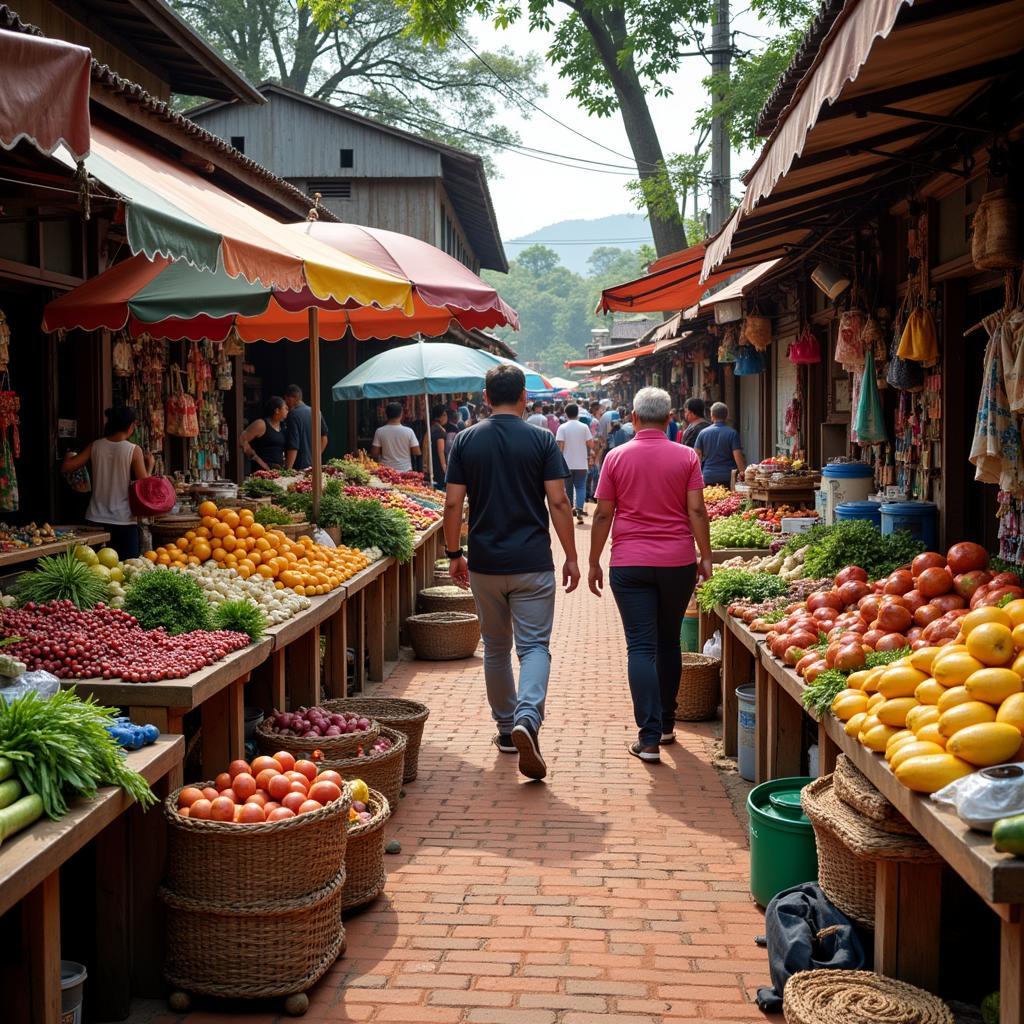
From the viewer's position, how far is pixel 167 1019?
13.6 ft

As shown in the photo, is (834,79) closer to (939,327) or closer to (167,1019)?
(167,1019)

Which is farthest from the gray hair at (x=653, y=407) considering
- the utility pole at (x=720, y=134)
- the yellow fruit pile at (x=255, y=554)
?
the utility pole at (x=720, y=134)

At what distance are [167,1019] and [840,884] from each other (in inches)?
94.1

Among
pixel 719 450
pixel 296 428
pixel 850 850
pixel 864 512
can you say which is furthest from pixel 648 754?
pixel 296 428

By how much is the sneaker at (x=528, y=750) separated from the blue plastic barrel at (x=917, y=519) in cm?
296

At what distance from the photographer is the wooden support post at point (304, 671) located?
7172mm

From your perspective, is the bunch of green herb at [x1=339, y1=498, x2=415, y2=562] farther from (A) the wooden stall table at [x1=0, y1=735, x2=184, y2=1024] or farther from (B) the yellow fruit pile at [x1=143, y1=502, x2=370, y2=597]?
(A) the wooden stall table at [x1=0, y1=735, x2=184, y2=1024]

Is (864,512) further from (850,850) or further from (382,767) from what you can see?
(850,850)

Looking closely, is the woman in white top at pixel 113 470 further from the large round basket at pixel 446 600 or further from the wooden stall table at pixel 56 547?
the large round basket at pixel 446 600

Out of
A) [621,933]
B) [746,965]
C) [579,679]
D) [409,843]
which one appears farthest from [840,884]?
[579,679]

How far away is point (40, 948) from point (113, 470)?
5.51m

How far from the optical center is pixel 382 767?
5.92m

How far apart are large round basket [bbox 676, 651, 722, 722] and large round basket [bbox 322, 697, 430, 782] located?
7.29 ft

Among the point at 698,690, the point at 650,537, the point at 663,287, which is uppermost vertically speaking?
the point at 663,287
